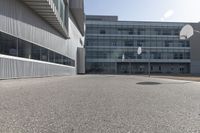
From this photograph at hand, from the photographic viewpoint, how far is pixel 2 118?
493 cm

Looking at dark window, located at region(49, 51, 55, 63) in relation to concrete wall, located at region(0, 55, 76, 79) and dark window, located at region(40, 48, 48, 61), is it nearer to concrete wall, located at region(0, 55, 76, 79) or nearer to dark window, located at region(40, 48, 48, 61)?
concrete wall, located at region(0, 55, 76, 79)

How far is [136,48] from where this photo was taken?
80.9 meters

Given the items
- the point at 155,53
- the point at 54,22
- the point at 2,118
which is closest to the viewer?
the point at 2,118

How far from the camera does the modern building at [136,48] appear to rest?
80062 millimetres

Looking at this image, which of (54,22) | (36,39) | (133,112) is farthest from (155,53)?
(133,112)

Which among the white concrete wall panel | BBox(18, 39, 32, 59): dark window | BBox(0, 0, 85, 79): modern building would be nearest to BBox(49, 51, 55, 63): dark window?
BBox(0, 0, 85, 79): modern building

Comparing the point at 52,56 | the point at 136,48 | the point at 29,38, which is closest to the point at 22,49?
the point at 29,38

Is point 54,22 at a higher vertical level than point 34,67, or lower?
higher

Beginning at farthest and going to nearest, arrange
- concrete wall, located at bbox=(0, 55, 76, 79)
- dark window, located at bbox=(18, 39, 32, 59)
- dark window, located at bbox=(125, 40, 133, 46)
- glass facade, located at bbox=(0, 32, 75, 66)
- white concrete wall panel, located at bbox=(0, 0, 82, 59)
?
1. dark window, located at bbox=(125, 40, 133, 46)
2. dark window, located at bbox=(18, 39, 32, 59)
3. white concrete wall panel, located at bbox=(0, 0, 82, 59)
4. glass facade, located at bbox=(0, 32, 75, 66)
5. concrete wall, located at bbox=(0, 55, 76, 79)

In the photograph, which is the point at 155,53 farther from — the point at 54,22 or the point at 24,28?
the point at 24,28

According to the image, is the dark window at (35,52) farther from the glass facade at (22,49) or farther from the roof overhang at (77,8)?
the roof overhang at (77,8)

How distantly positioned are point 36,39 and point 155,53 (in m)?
64.8

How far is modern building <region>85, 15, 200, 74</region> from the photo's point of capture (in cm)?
8006

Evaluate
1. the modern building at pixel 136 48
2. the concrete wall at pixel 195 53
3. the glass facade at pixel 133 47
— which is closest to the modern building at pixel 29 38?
the glass facade at pixel 133 47
